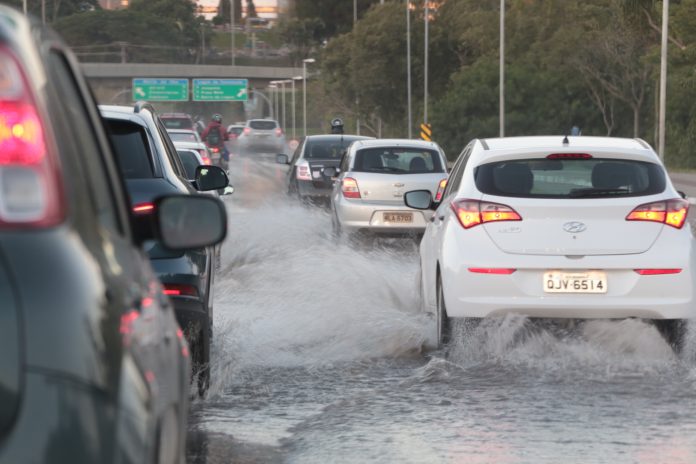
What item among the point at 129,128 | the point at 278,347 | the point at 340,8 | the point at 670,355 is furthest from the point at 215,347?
the point at 340,8

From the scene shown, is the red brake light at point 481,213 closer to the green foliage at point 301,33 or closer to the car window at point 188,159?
the car window at point 188,159

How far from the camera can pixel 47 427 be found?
251cm

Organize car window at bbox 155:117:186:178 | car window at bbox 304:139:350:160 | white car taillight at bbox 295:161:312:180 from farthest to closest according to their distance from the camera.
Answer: car window at bbox 304:139:350:160, white car taillight at bbox 295:161:312:180, car window at bbox 155:117:186:178

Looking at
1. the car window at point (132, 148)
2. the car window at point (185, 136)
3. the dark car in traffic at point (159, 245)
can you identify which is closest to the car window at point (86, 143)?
the dark car in traffic at point (159, 245)

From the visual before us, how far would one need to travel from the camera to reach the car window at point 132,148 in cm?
813

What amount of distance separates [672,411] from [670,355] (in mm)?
1900

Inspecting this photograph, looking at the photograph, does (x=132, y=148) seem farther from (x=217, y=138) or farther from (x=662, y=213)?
(x=217, y=138)

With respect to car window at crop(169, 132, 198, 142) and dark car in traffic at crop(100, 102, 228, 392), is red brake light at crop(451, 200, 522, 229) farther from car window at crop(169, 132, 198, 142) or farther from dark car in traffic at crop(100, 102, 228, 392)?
car window at crop(169, 132, 198, 142)

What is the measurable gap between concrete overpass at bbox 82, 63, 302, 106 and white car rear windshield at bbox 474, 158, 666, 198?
10075cm

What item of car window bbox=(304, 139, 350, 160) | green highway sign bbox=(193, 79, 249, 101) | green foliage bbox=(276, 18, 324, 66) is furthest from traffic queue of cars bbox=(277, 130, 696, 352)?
green foliage bbox=(276, 18, 324, 66)

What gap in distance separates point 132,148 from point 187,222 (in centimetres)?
447

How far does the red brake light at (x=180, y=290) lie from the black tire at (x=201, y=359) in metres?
0.30

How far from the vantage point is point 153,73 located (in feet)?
389

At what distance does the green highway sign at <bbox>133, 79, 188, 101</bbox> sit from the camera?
353 feet
